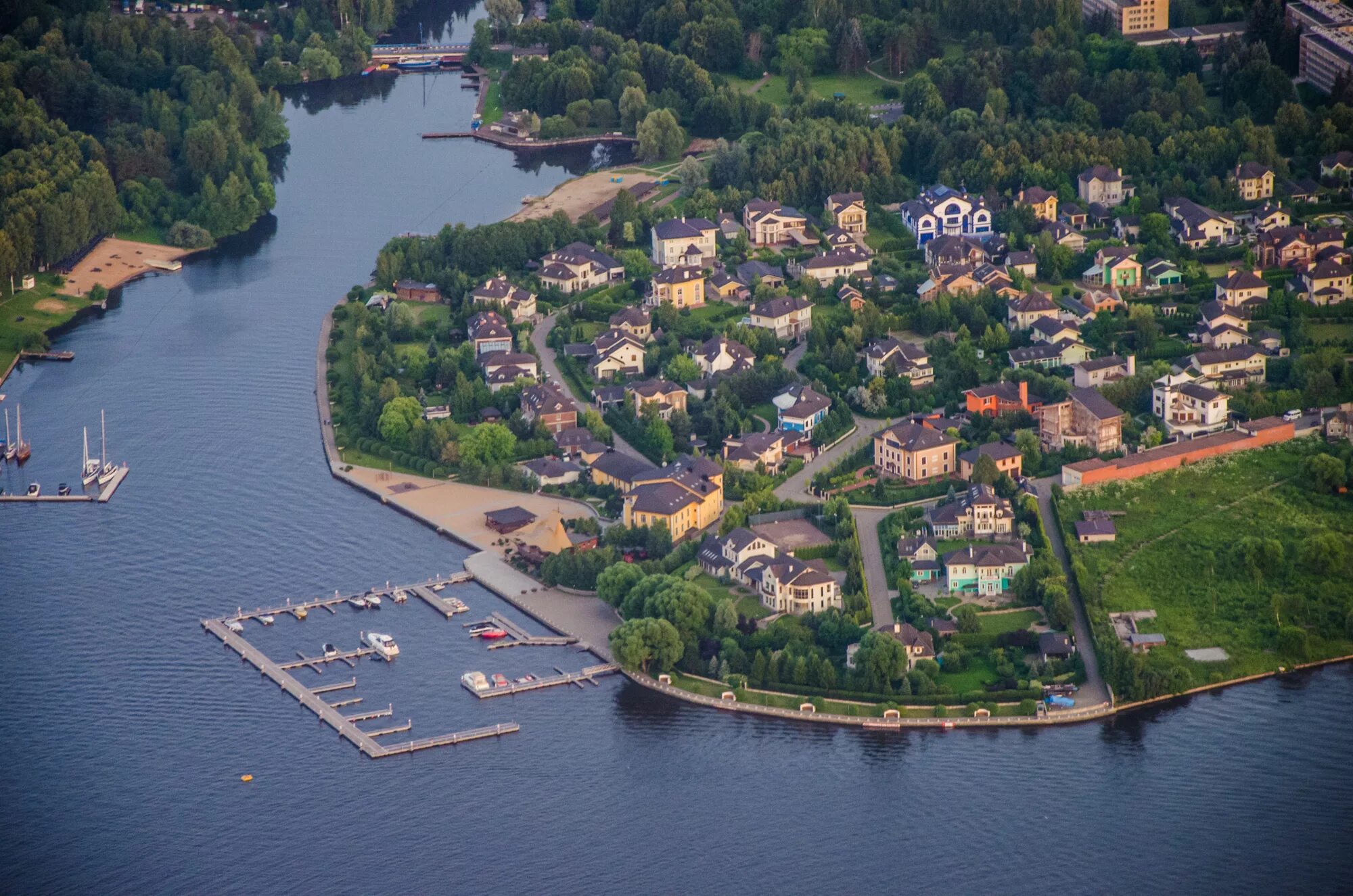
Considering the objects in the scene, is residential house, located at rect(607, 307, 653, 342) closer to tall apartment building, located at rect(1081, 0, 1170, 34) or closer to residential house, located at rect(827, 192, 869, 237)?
residential house, located at rect(827, 192, 869, 237)

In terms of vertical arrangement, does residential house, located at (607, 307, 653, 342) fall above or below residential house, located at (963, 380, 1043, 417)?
above

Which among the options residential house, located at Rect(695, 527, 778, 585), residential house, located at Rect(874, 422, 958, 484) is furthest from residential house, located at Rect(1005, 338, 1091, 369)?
residential house, located at Rect(695, 527, 778, 585)

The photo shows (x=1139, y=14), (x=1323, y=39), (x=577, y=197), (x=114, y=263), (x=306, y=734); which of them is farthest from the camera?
(x=1139, y=14)

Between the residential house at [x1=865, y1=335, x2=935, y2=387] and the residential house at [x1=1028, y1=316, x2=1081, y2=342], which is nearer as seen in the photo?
the residential house at [x1=865, y1=335, x2=935, y2=387]

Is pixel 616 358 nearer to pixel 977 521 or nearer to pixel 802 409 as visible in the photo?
pixel 802 409

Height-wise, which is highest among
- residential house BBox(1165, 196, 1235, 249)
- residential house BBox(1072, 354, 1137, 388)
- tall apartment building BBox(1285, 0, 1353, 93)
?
tall apartment building BBox(1285, 0, 1353, 93)

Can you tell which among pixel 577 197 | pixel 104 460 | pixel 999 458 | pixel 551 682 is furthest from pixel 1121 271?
A: pixel 104 460

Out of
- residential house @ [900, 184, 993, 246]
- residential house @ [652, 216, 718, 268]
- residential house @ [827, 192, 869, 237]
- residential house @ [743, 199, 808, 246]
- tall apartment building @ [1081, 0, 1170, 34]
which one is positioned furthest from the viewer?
tall apartment building @ [1081, 0, 1170, 34]
